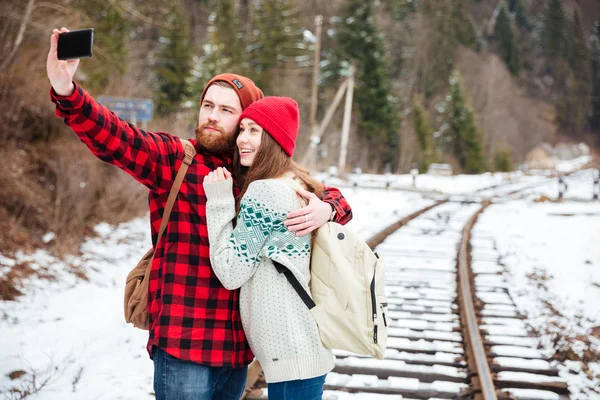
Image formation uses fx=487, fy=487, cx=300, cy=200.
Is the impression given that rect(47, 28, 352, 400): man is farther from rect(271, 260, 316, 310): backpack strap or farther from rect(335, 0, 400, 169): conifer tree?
rect(335, 0, 400, 169): conifer tree

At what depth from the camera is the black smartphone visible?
1.70 m

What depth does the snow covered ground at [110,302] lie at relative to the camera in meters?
3.80

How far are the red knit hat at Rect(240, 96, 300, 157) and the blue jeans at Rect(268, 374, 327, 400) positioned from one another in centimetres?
92

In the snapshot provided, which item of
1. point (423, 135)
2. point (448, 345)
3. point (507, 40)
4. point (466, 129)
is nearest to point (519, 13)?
point (507, 40)

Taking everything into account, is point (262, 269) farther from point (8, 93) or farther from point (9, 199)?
point (8, 93)

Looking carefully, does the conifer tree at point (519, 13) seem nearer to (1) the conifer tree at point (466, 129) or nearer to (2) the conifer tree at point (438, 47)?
(2) the conifer tree at point (438, 47)

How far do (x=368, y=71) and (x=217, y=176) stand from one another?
114 feet

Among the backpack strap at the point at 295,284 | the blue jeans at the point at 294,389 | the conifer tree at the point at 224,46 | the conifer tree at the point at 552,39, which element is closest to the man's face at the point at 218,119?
the backpack strap at the point at 295,284

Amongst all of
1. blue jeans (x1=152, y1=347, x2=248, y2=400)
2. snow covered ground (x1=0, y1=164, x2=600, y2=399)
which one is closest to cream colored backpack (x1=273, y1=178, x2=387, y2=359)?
blue jeans (x1=152, y1=347, x2=248, y2=400)

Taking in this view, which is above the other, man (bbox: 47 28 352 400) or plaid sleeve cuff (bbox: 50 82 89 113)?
plaid sleeve cuff (bbox: 50 82 89 113)

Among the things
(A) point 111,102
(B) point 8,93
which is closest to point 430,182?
(A) point 111,102

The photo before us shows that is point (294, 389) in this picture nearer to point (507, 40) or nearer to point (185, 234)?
point (185, 234)

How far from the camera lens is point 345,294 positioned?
1882mm

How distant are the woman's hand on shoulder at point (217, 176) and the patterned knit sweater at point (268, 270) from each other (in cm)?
3
